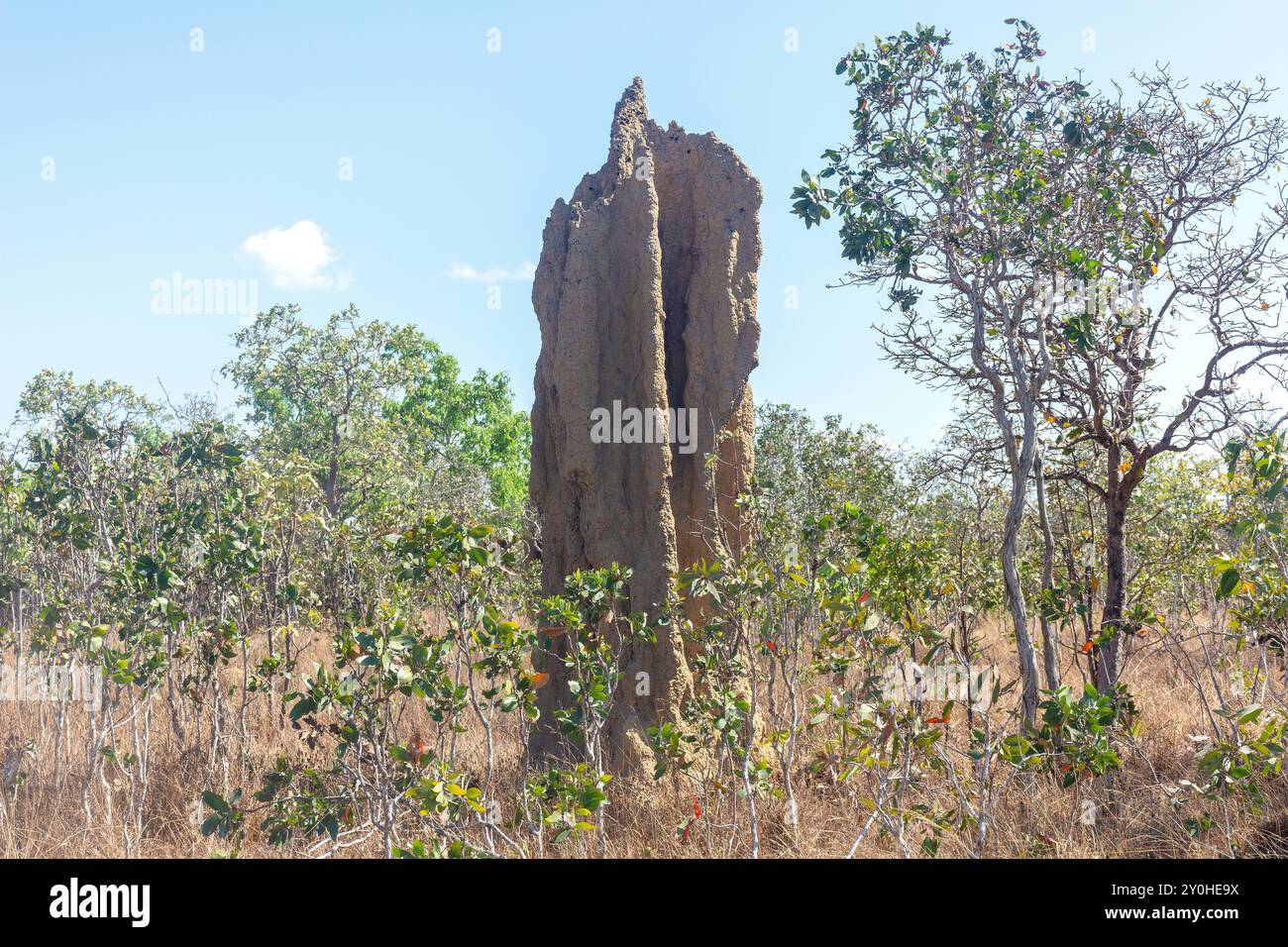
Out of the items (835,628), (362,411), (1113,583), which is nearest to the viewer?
(835,628)

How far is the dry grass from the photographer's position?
4828mm

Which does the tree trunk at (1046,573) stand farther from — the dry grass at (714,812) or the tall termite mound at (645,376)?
the tall termite mound at (645,376)

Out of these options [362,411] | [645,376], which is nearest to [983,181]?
[645,376]

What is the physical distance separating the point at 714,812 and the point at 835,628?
137 cm

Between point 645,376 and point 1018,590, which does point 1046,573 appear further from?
point 645,376

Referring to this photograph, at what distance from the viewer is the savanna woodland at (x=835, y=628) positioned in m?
4.31

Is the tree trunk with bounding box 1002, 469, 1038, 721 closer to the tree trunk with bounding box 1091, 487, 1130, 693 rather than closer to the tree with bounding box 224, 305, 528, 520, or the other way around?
the tree trunk with bounding box 1091, 487, 1130, 693

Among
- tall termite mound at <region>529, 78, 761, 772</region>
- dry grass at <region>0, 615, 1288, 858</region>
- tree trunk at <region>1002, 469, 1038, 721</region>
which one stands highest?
tall termite mound at <region>529, 78, 761, 772</region>

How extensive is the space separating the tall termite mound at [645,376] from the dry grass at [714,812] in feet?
2.65

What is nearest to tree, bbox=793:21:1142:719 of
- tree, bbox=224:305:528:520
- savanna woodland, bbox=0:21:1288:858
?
savanna woodland, bbox=0:21:1288:858

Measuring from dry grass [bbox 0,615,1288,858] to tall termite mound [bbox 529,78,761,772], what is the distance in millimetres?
808

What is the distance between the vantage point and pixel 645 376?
629 cm

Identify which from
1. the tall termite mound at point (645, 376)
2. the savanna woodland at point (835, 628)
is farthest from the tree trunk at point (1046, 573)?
the tall termite mound at point (645, 376)

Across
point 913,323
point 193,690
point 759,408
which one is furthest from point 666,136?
point 759,408
